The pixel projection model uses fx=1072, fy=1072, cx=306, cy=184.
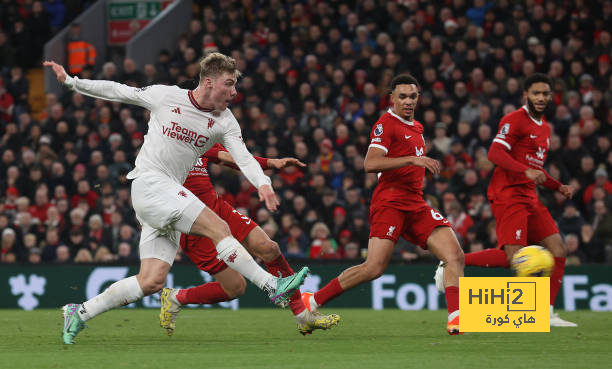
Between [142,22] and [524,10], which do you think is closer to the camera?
[524,10]

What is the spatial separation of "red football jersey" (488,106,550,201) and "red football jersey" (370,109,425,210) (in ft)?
3.92

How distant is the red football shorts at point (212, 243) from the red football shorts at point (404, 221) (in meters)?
1.14

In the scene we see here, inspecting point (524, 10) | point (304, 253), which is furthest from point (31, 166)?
point (524, 10)

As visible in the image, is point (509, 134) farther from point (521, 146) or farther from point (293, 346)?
point (293, 346)

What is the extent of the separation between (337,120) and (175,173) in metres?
9.91

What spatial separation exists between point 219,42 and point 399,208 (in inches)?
483

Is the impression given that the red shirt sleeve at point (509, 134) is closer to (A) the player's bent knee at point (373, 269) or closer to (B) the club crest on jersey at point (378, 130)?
(B) the club crest on jersey at point (378, 130)

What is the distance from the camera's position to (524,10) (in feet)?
63.5

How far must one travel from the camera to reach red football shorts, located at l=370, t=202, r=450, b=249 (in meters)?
9.45

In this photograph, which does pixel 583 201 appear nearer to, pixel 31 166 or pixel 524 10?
pixel 524 10

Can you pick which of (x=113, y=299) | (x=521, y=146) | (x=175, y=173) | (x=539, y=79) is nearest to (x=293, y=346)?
(x=113, y=299)

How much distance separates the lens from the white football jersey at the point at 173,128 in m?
8.47

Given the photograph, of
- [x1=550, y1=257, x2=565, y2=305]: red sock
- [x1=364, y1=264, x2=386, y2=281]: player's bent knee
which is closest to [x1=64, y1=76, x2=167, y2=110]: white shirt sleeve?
[x1=364, y1=264, x2=386, y2=281]: player's bent knee

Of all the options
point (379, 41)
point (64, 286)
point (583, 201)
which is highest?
point (379, 41)
